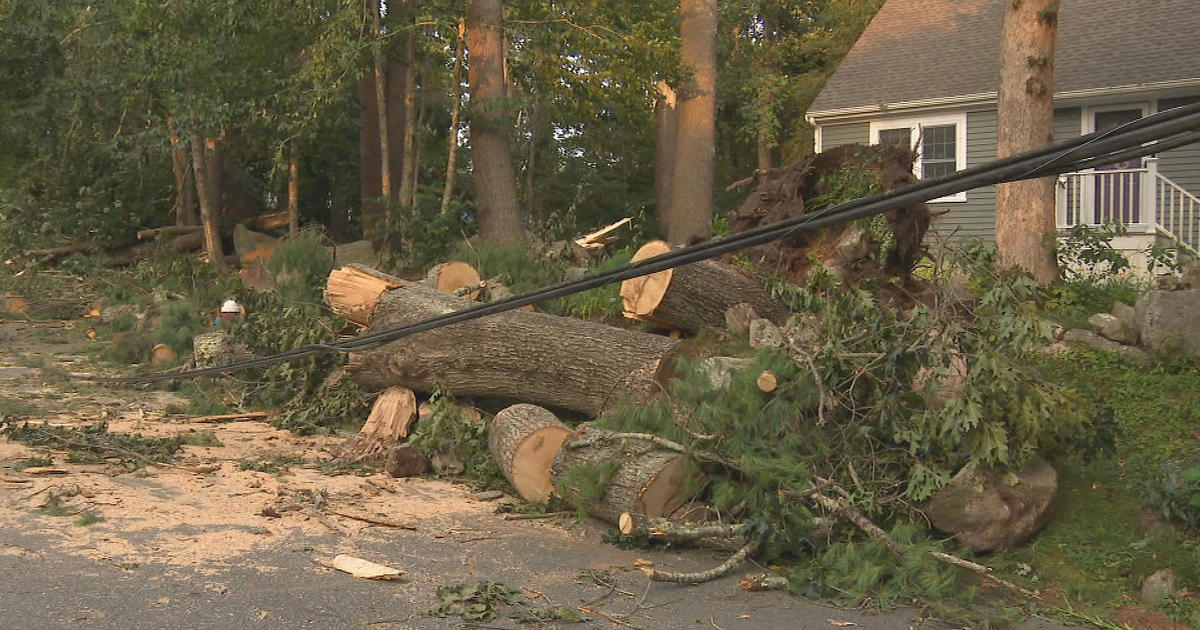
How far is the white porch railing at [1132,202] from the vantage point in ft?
49.3

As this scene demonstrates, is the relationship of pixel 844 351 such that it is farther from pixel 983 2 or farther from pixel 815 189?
pixel 983 2

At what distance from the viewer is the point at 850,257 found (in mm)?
7961

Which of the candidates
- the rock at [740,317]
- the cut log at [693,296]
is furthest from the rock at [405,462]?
the rock at [740,317]

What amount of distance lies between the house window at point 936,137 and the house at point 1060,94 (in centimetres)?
2

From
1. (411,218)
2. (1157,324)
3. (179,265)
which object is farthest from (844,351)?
(179,265)

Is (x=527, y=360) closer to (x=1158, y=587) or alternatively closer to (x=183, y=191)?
(x=1158, y=587)

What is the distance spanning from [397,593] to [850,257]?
4465mm

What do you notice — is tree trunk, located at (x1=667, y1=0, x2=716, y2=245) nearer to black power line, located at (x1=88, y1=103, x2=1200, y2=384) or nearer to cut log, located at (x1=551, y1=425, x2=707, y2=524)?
cut log, located at (x1=551, y1=425, x2=707, y2=524)

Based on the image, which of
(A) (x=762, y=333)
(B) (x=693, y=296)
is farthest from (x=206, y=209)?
(A) (x=762, y=333)

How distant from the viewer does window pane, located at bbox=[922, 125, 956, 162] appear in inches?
731

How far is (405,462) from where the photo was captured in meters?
7.33

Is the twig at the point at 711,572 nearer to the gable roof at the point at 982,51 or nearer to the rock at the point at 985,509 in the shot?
the rock at the point at 985,509

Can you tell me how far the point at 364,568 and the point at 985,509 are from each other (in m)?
3.09

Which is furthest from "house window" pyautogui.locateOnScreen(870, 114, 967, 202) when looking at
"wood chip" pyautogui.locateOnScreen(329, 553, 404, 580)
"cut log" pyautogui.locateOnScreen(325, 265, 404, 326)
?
"wood chip" pyautogui.locateOnScreen(329, 553, 404, 580)
